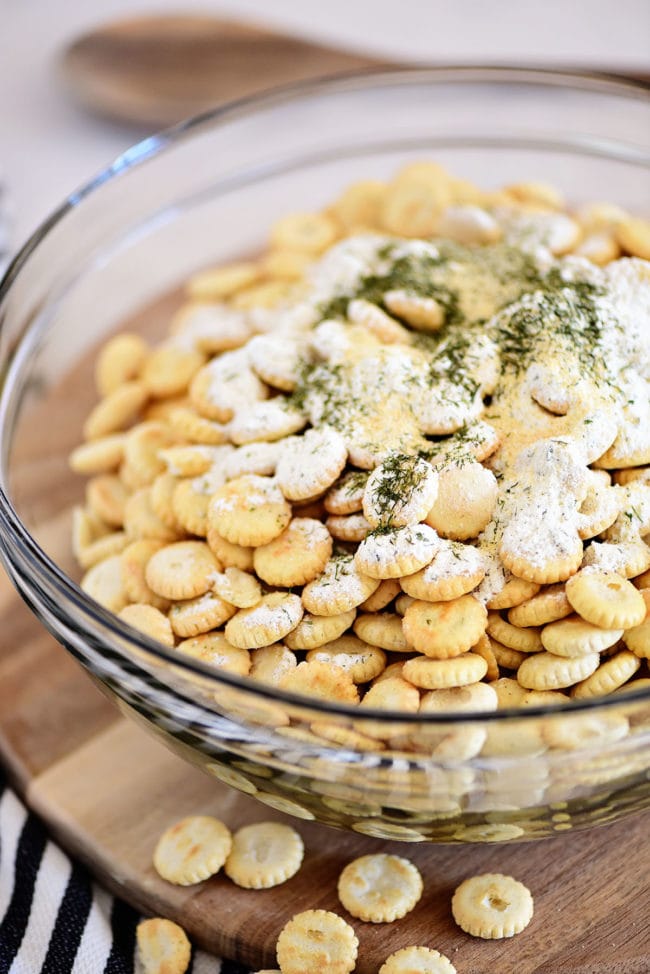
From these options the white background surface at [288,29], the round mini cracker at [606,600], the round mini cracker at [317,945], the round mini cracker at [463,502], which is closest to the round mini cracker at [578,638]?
the round mini cracker at [606,600]

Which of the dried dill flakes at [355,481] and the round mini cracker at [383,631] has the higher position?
the dried dill flakes at [355,481]

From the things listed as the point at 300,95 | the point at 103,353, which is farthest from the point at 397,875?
the point at 300,95

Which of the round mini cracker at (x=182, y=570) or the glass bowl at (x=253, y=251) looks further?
the round mini cracker at (x=182, y=570)

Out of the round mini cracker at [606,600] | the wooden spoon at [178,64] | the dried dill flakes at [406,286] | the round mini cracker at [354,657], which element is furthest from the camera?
the wooden spoon at [178,64]

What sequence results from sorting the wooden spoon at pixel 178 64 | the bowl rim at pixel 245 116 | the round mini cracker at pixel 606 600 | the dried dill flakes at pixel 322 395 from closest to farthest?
the bowl rim at pixel 245 116 → the round mini cracker at pixel 606 600 → the dried dill flakes at pixel 322 395 → the wooden spoon at pixel 178 64

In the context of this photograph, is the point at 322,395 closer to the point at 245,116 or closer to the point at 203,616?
the point at 203,616

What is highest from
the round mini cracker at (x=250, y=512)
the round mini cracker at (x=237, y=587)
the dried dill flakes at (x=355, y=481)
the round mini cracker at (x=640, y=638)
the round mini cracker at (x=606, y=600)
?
the round mini cracker at (x=606, y=600)

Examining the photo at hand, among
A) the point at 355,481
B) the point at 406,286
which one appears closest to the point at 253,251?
the point at 406,286

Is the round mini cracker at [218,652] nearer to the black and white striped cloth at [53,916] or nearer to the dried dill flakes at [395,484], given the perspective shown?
the dried dill flakes at [395,484]
